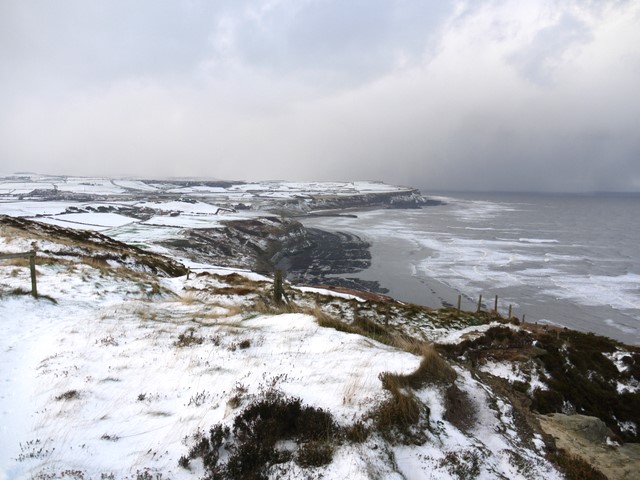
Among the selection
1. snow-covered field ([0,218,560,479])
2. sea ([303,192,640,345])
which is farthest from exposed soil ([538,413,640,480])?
sea ([303,192,640,345])

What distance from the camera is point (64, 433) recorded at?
5.07m

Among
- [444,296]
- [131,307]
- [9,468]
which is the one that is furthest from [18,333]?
[444,296]

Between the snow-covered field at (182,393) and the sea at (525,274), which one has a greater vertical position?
the snow-covered field at (182,393)

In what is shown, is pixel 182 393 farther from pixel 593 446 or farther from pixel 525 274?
pixel 525 274

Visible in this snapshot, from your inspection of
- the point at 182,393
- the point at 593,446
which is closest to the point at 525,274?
the point at 593,446

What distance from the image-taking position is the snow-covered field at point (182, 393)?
4672 millimetres

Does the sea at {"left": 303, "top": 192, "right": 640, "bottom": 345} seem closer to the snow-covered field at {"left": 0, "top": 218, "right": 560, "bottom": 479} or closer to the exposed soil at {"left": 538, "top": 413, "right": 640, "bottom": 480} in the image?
the exposed soil at {"left": 538, "top": 413, "right": 640, "bottom": 480}

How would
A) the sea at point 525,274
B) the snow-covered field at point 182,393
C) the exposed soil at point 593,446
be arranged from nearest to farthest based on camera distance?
the snow-covered field at point 182,393
the exposed soil at point 593,446
the sea at point 525,274

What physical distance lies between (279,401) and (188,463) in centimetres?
144

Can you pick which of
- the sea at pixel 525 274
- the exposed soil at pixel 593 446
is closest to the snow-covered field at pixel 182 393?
the exposed soil at pixel 593 446

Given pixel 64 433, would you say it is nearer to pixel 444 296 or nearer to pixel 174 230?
pixel 444 296

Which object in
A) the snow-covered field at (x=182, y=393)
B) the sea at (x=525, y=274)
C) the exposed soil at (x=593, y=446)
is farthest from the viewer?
the sea at (x=525, y=274)

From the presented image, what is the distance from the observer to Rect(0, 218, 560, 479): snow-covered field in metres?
4.67

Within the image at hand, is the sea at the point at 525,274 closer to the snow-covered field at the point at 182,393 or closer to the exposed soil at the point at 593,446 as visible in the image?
the exposed soil at the point at 593,446
